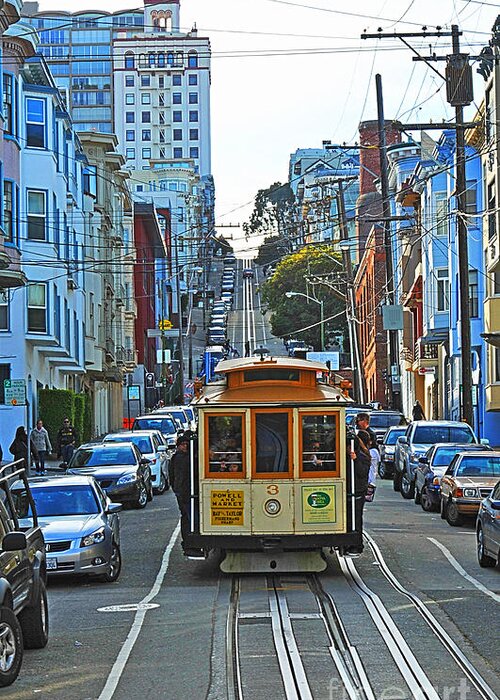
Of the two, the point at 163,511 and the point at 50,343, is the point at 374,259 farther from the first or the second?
the point at 163,511

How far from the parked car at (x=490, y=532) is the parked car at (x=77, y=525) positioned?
4999 millimetres

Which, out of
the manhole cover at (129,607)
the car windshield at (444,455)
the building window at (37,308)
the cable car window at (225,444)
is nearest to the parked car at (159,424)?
the building window at (37,308)

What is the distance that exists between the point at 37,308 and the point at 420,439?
15.8m

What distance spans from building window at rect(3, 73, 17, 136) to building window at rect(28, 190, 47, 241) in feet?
22.0

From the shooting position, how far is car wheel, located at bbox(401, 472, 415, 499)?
99.5ft

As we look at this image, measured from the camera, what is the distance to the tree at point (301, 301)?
97.8 m

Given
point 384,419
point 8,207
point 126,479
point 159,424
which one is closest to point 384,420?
point 384,419

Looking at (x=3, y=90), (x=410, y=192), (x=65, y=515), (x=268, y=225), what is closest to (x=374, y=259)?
(x=410, y=192)

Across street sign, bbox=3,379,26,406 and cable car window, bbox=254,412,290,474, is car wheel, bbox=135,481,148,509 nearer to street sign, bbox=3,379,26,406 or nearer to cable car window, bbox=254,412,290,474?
street sign, bbox=3,379,26,406

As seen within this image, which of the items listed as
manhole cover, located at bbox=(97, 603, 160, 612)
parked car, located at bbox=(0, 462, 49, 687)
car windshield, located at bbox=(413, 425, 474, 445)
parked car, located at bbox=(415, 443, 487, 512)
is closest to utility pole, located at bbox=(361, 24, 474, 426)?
car windshield, located at bbox=(413, 425, 474, 445)

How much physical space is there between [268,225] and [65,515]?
14774cm

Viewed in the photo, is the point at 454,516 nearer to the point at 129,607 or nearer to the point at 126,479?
the point at 126,479

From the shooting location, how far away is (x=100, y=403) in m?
68.8

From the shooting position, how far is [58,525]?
16922 millimetres
